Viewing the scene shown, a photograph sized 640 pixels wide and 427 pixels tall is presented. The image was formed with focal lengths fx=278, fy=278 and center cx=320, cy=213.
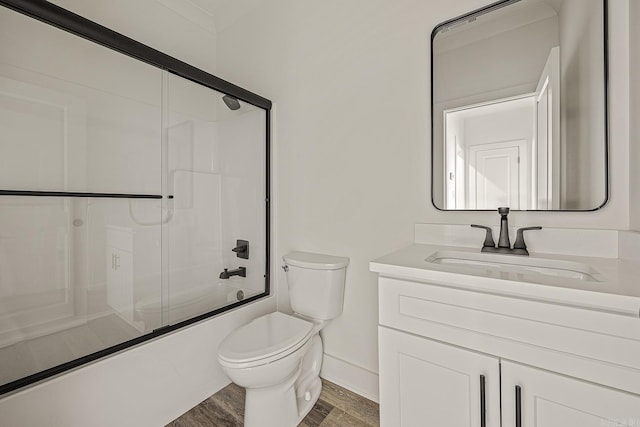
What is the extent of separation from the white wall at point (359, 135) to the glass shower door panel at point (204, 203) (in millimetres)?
229

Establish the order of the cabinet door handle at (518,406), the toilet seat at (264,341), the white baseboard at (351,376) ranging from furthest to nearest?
the white baseboard at (351,376), the toilet seat at (264,341), the cabinet door handle at (518,406)

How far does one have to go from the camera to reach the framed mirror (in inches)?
40.5

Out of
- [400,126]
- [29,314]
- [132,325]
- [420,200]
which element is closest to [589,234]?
[420,200]

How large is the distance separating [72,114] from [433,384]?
200cm

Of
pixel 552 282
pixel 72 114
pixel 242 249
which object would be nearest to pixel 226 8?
pixel 72 114

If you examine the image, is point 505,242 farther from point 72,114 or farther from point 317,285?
point 72,114

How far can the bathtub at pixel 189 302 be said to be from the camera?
1.51m

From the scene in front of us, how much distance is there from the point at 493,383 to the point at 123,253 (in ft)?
5.87

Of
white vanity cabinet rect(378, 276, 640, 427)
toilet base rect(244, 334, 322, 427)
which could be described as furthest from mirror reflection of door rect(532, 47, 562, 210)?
toilet base rect(244, 334, 322, 427)

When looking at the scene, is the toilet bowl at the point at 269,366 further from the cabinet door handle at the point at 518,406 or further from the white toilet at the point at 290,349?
the cabinet door handle at the point at 518,406

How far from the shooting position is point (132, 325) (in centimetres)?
144

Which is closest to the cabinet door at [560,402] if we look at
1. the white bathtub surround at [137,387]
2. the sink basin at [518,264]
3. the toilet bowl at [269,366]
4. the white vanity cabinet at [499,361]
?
the white vanity cabinet at [499,361]

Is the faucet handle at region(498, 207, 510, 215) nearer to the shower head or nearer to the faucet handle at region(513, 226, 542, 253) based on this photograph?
the faucet handle at region(513, 226, 542, 253)

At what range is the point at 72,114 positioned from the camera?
1426 millimetres
